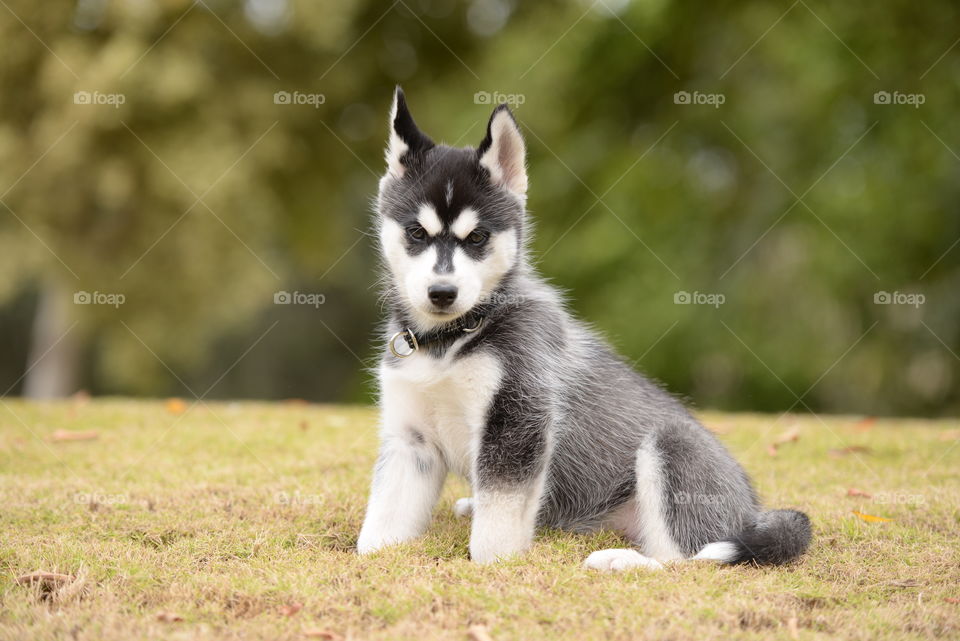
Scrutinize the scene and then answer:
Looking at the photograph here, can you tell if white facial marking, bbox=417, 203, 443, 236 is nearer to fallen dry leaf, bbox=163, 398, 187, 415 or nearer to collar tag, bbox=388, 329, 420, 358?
collar tag, bbox=388, 329, 420, 358

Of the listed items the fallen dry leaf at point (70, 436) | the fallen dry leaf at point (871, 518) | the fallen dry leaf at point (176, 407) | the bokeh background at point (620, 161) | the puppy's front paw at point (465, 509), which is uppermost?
the bokeh background at point (620, 161)

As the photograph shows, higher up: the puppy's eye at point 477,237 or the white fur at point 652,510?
the puppy's eye at point 477,237

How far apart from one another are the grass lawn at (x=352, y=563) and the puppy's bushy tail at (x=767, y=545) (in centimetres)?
8

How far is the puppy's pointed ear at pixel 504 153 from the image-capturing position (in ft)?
15.4

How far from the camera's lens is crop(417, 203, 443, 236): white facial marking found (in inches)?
179

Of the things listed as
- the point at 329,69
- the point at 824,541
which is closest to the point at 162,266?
the point at 329,69

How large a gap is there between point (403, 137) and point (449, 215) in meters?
0.63

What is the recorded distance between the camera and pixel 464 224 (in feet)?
14.9

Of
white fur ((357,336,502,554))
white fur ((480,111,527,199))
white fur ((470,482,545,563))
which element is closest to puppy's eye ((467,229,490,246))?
white fur ((480,111,527,199))

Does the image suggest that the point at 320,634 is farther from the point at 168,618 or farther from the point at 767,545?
the point at 767,545

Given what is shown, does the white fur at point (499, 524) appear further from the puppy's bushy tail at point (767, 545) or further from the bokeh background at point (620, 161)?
the bokeh background at point (620, 161)

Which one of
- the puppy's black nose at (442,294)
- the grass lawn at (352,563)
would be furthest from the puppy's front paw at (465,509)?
the puppy's black nose at (442,294)

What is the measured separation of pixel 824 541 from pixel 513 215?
2552mm

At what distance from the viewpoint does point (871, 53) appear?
1319cm
